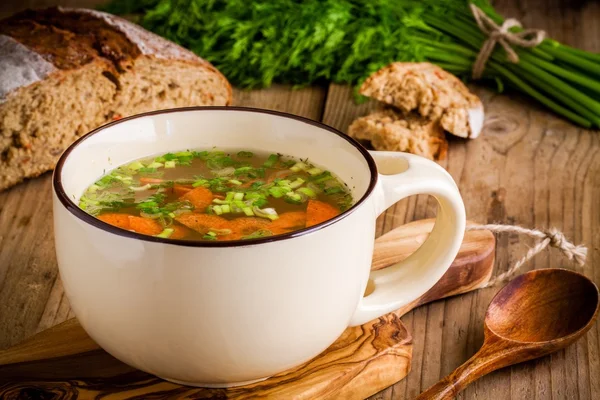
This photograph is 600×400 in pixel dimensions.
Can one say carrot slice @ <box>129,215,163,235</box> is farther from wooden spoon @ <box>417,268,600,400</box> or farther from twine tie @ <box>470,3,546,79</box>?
twine tie @ <box>470,3,546,79</box>

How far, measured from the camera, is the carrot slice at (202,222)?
1.59 m

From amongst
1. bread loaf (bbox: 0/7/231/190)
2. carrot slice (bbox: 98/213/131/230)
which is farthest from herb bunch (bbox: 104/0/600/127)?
carrot slice (bbox: 98/213/131/230)

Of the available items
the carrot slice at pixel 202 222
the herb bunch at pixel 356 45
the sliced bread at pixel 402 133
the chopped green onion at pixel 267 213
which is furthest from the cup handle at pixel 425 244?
the herb bunch at pixel 356 45

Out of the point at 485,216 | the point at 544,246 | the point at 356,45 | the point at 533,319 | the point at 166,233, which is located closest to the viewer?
the point at 166,233

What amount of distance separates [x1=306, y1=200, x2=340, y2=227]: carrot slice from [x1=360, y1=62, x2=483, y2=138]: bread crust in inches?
63.0

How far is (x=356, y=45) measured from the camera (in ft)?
12.0

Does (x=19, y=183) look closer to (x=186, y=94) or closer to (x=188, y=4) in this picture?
(x=186, y=94)

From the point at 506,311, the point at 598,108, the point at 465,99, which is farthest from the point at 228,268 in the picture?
the point at 598,108

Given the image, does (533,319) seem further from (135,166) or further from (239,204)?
(135,166)

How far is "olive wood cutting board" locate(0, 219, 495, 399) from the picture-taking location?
1.65 meters

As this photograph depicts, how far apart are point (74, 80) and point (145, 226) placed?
1.70 m

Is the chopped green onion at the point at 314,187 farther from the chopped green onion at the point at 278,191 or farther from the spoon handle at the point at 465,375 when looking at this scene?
the spoon handle at the point at 465,375

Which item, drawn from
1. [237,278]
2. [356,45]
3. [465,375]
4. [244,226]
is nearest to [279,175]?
[244,226]

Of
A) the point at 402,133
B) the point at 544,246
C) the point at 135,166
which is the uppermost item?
the point at 135,166
